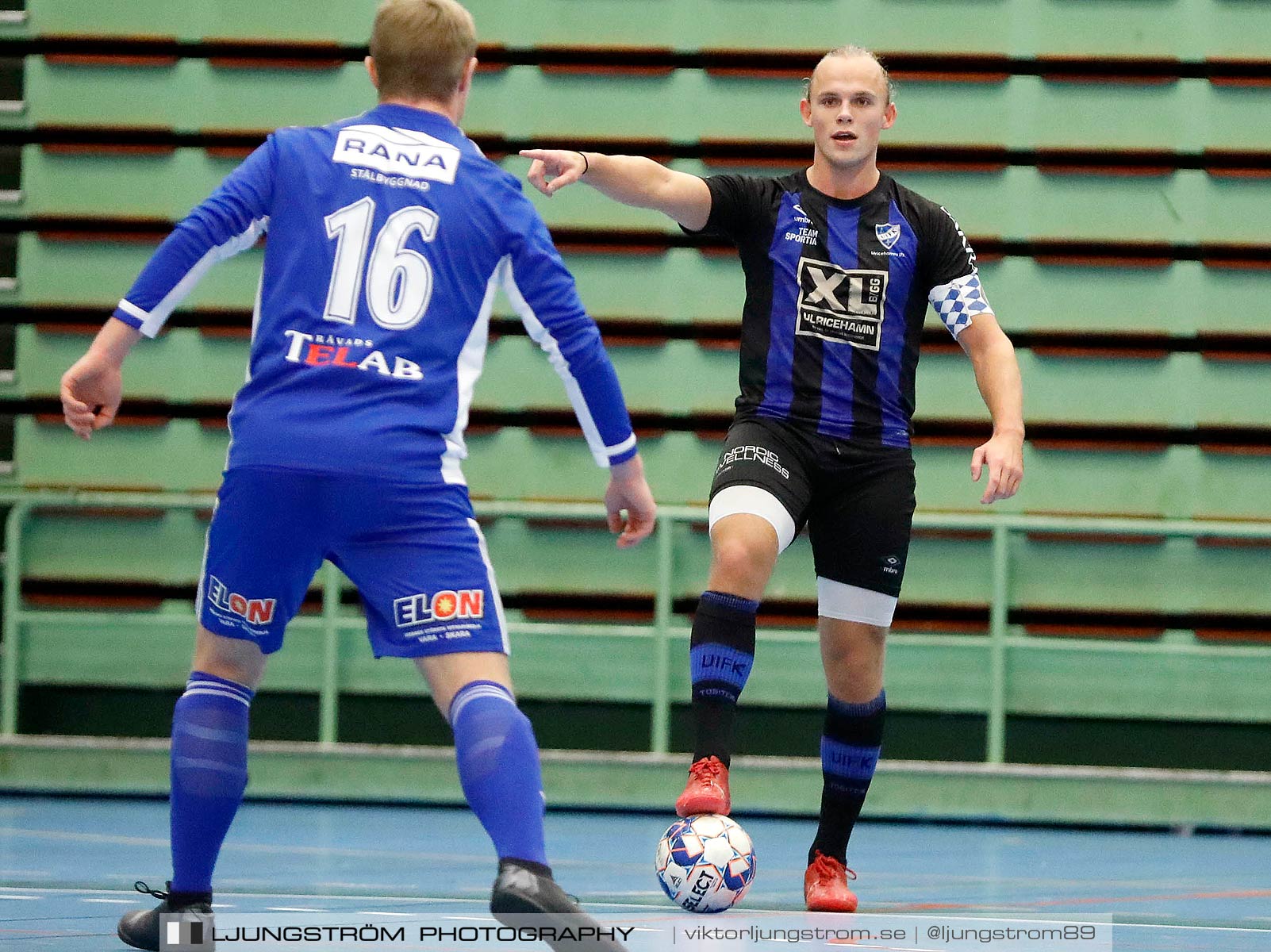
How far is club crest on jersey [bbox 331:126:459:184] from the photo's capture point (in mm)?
3283

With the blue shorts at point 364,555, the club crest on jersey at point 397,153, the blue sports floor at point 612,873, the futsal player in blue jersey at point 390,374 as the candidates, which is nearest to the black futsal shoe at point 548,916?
the futsal player in blue jersey at point 390,374

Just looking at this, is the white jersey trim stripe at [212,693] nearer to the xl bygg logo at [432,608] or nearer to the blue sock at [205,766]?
the blue sock at [205,766]

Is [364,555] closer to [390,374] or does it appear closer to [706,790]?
[390,374]

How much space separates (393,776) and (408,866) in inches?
83.3

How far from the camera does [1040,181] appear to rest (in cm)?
840

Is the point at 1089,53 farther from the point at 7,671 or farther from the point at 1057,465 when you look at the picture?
the point at 7,671

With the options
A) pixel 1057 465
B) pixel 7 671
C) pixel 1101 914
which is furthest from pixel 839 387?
pixel 7 671

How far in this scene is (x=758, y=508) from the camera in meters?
4.60

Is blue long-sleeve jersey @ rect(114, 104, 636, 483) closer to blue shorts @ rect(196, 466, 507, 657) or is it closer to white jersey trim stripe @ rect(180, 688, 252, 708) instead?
blue shorts @ rect(196, 466, 507, 657)

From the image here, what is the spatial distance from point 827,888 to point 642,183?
6.31ft

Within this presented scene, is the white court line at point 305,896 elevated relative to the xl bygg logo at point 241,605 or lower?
lower

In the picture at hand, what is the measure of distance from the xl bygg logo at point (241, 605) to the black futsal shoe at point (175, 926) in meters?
0.62

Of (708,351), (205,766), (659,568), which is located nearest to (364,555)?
(205,766)

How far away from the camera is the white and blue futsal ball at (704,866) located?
413cm
